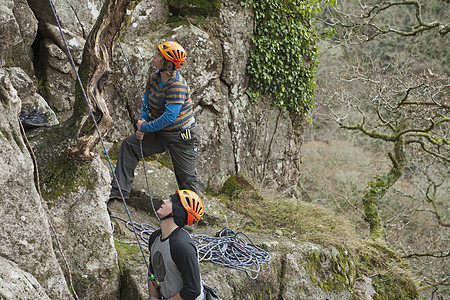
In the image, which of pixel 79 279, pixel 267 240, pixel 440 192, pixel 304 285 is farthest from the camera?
pixel 440 192

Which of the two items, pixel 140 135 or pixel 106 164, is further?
pixel 106 164

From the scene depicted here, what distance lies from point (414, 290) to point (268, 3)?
6377mm

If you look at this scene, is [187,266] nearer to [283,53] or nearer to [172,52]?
[172,52]

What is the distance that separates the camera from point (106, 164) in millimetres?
7223

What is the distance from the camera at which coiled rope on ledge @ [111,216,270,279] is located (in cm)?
562

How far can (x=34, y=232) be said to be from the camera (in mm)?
3754

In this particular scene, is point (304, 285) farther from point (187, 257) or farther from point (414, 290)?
point (187, 257)

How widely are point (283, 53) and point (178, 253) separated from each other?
7.24 metres

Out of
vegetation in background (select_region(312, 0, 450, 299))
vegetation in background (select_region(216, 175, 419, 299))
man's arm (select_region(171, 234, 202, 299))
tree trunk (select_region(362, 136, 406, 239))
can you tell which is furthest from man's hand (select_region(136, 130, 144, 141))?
tree trunk (select_region(362, 136, 406, 239))

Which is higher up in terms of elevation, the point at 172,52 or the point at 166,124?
the point at 172,52

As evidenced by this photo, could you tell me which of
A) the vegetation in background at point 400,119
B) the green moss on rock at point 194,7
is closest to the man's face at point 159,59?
the green moss on rock at point 194,7

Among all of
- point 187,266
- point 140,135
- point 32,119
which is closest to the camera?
point 187,266

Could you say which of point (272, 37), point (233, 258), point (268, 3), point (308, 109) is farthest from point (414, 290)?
point (268, 3)

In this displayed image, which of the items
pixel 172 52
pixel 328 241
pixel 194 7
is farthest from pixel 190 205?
pixel 194 7
